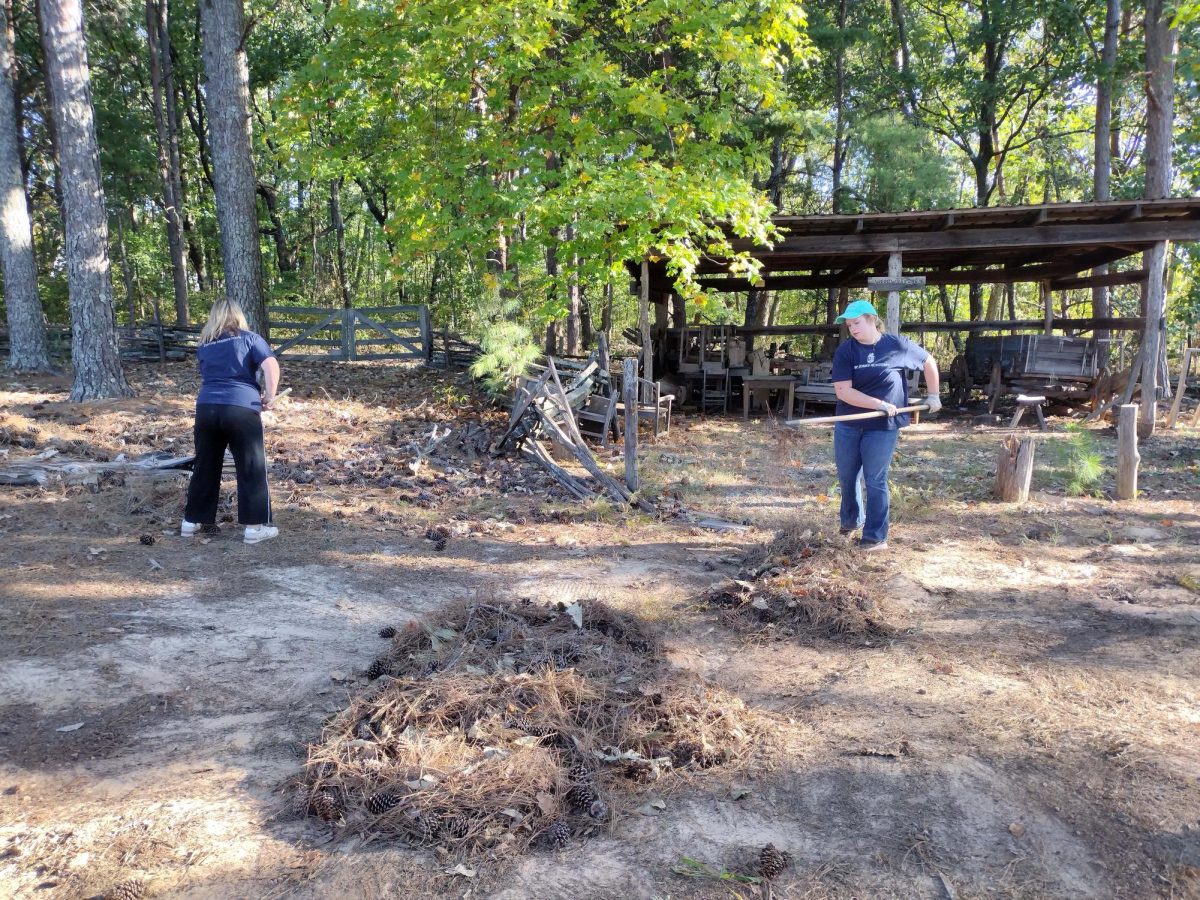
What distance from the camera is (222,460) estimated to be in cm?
607

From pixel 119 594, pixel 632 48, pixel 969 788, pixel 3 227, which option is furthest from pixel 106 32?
pixel 969 788

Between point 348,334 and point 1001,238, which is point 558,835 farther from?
point 348,334

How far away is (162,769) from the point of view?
123 inches

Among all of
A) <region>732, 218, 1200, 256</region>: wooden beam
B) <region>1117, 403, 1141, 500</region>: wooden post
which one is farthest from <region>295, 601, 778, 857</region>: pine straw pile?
<region>732, 218, 1200, 256</region>: wooden beam

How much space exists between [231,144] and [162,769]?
11775 mm

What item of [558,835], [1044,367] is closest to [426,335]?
[1044,367]

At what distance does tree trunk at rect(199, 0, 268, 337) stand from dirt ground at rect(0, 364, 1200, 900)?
4855 millimetres

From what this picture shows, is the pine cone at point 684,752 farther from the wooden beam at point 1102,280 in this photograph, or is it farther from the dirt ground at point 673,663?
the wooden beam at point 1102,280

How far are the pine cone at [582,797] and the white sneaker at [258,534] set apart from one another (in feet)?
13.8

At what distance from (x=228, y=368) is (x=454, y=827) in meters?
4.25

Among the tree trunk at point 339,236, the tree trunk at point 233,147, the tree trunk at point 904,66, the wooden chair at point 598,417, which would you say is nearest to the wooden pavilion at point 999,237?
the wooden chair at point 598,417

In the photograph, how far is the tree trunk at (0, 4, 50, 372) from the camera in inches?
512

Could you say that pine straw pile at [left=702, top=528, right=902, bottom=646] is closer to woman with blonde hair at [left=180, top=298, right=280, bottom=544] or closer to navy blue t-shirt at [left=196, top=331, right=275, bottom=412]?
woman with blonde hair at [left=180, top=298, right=280, bottom=544]

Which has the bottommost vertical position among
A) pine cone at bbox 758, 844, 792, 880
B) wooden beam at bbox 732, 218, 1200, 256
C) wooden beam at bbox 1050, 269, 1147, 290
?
pine cone at bbox 758, 844, 792, 880
